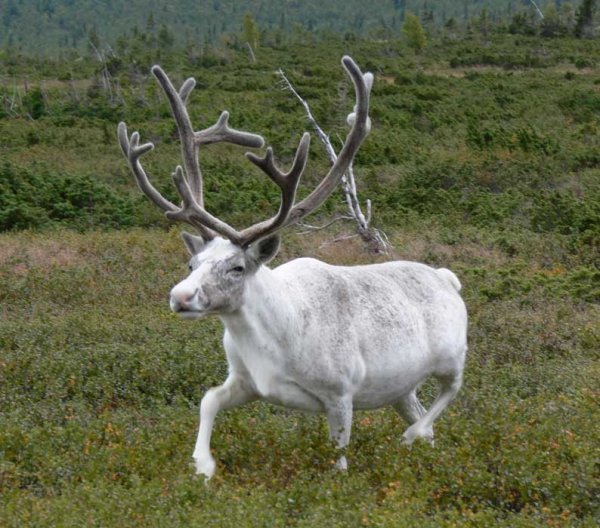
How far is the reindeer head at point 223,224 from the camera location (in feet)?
23.1

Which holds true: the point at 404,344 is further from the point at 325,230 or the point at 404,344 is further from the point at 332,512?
the point at 325,230

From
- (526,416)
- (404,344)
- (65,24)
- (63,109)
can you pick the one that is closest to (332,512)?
(404,344)

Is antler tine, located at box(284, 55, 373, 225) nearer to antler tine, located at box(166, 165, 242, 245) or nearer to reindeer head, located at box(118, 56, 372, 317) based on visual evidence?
reindeer head, located at box(118, 56, 372, 317)

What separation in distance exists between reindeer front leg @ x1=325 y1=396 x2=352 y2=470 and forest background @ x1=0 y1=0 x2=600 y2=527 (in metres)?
0.17

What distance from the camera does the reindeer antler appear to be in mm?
7430

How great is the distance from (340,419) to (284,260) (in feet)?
32.3

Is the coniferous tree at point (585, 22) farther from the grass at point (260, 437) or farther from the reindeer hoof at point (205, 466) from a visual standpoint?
the reindeer hoof at point (205, 466)

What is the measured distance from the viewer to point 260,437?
25.9ft

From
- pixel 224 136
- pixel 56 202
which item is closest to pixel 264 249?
pixel 224 136

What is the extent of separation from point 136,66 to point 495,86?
14.3 m

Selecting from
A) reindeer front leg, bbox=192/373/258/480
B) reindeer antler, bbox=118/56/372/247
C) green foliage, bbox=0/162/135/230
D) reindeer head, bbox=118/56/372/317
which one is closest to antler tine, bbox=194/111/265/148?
reindeer antler, bbox=118/56/372/247

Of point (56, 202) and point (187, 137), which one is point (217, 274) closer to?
point (187, 137)

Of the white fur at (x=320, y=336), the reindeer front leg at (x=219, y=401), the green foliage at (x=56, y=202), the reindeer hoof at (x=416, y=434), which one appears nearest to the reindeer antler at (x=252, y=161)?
the white fur at (x=320, y=336)

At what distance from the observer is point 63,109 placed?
39.2 meters
